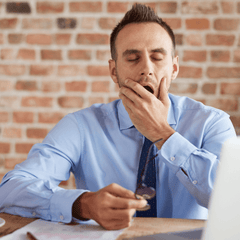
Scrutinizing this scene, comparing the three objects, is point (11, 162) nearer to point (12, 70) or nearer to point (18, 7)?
point (12, 70)

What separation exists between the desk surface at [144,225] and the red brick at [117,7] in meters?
1.32

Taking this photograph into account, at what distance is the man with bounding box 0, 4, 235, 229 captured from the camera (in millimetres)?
881

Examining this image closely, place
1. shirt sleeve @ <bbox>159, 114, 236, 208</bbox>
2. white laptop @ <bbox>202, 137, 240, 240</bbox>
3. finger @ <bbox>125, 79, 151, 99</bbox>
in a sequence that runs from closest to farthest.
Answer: white laptop @ <bbox>202, 137, 240, 240</bbox>
shirt sleeve @ <bbox>159, 114, 236, 208</bbox>
finger @ <bbox>125, 79, 151, 99</bbox>

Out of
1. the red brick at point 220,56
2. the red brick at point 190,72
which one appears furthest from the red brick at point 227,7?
the red brick at point 190,72

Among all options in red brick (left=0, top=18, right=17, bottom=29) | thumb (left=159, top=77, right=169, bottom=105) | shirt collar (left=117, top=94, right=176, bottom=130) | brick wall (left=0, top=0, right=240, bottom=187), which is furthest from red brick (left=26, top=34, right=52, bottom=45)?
thumb (left=159, top=77, right=169, bottom=105)

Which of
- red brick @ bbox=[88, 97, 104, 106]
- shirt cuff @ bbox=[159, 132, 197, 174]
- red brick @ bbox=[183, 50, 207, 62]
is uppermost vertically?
red brick @ bbox=[183, 50, 207, 62]

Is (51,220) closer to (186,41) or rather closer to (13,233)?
(13,233)

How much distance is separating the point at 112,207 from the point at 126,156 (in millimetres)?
482

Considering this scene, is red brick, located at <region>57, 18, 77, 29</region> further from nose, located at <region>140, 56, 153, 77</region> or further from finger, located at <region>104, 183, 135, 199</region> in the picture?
finger, located at <region>104, 183, 135, 199</region>

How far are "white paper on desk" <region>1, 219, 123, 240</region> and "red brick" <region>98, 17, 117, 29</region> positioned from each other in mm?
1264

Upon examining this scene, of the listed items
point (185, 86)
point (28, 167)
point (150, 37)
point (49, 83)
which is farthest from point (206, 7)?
point (28, 167)

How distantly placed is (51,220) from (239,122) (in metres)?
1.30

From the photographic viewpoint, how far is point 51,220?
0.70 meters

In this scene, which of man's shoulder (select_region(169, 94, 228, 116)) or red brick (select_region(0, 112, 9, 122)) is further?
red brick (select_region(0, 112, 9, 122))
